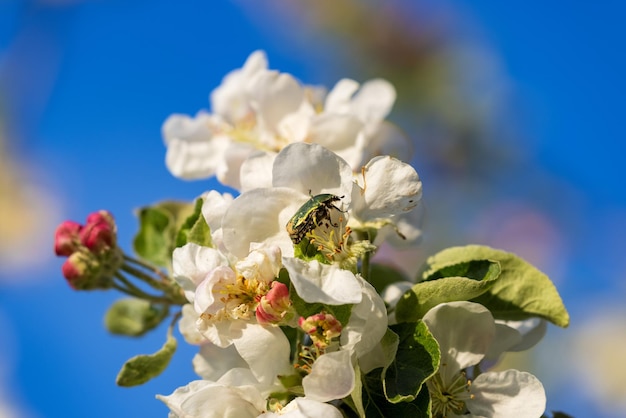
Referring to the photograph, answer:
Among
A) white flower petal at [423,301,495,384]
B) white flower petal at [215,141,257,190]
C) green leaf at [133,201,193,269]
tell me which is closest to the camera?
white flower petal at [423,301,495,384]

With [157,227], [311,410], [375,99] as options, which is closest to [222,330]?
[311,410]

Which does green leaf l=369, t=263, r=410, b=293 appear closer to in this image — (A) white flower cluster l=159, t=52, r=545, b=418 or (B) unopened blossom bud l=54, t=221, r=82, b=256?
(A) white flower cluster l=159, t=52, r=545, b=418

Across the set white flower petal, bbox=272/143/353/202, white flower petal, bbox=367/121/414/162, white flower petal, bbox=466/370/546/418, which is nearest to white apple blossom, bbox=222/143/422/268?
white flower petal, bbox=272/143/353/202

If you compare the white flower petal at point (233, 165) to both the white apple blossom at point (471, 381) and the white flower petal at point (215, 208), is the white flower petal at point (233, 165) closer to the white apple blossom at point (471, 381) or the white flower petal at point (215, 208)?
the white flower petal at point (215, 208)

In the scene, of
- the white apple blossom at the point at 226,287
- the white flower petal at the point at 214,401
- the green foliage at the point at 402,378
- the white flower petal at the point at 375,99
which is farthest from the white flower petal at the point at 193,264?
the white flower petal at the point at 375,99

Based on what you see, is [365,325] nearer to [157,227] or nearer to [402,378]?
[402,378]

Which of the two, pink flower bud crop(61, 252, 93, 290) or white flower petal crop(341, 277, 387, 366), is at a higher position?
pink flower bud crop(61, 252, 93, 290)
